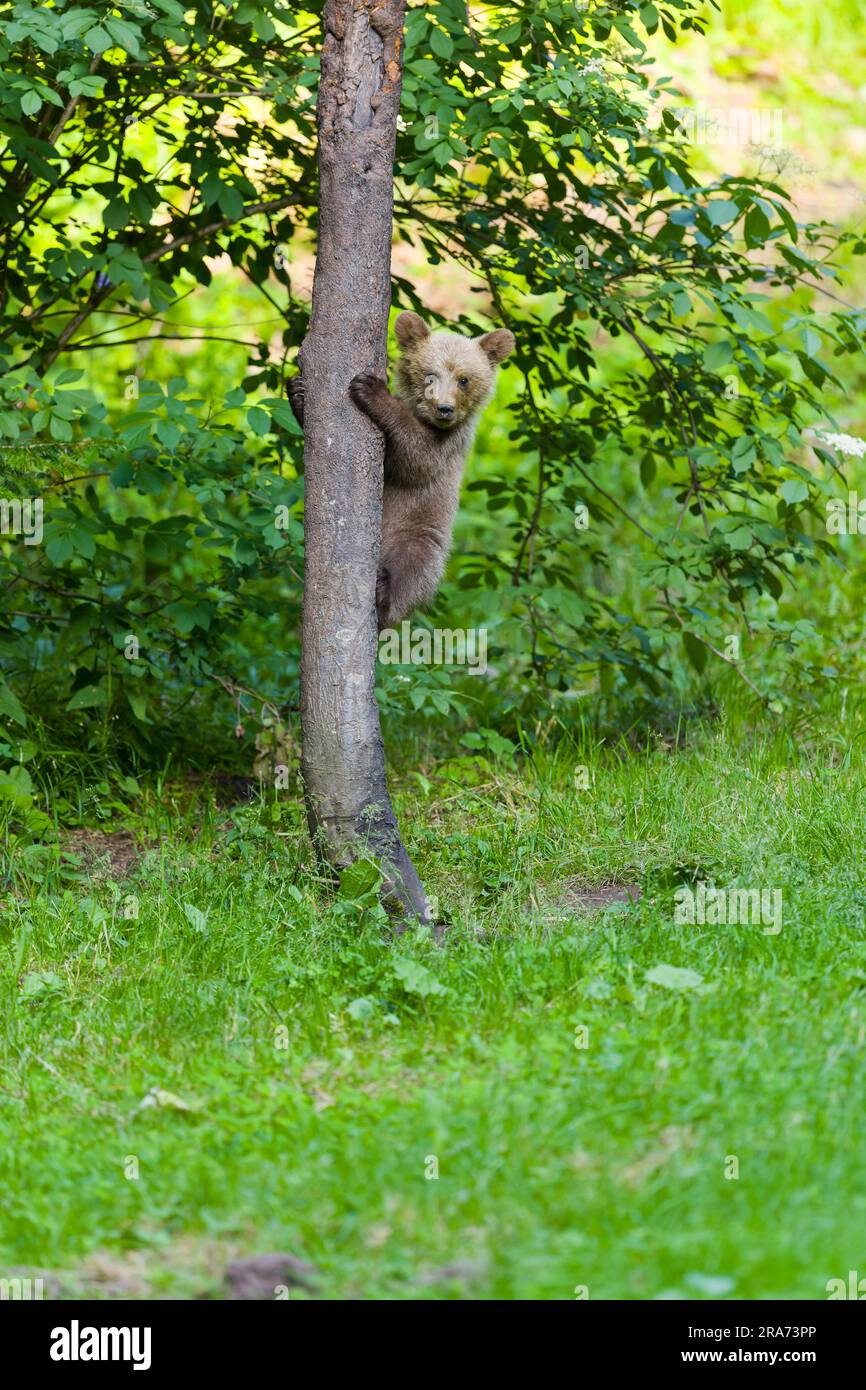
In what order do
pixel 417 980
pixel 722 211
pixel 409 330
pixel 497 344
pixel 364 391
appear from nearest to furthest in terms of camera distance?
pixel 417 980 → pixel 364 391 → pixel 722 211 → pixel 409 330 → pixel 497 344

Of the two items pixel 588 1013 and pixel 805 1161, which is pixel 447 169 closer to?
pixel 588 1013

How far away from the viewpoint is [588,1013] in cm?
356

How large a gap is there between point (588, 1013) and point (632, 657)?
9.19 feet

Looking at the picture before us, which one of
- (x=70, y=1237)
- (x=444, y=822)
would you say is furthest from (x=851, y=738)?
(x=70, y=1237)

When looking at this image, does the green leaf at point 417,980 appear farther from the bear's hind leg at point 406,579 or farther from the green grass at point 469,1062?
the bear's hind leg at point 406,579

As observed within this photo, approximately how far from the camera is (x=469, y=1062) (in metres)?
3.42

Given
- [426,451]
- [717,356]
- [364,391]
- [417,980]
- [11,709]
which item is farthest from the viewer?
[426,451]

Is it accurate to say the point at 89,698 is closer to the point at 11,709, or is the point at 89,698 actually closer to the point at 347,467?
the point at 11,709

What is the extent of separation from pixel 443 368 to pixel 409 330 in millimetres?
218

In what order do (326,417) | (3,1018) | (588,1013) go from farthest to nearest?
(326,417), (3,1018), (588,1013)

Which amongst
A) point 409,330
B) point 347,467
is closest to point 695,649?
point 409,330

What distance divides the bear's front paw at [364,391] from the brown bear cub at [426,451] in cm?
68

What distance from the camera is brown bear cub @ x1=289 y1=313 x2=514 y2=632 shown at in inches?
212

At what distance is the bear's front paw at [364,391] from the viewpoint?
4465 millimetres
